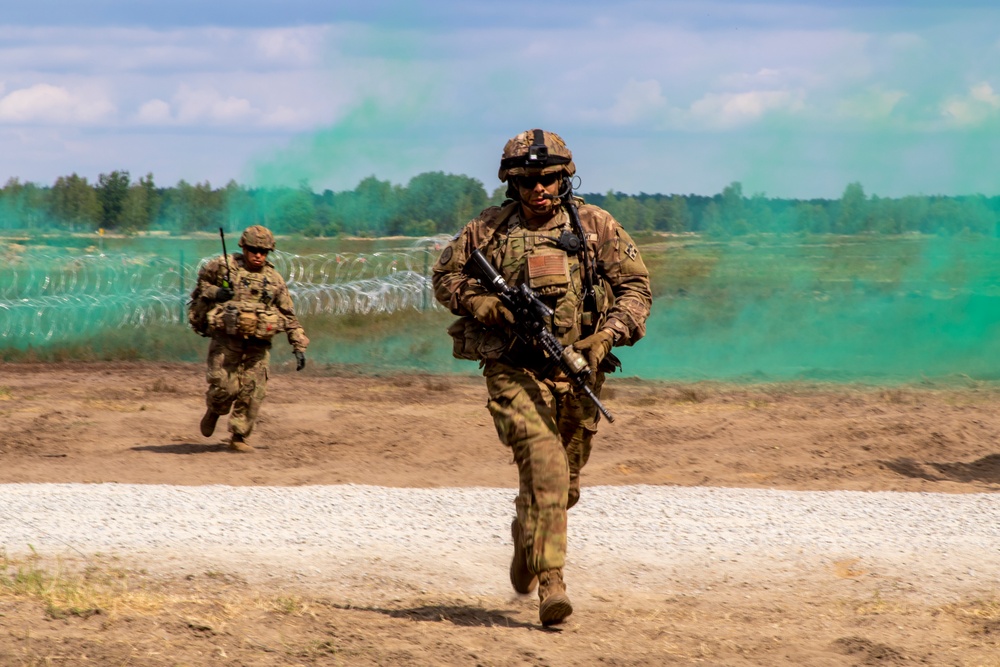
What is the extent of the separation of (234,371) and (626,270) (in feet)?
20.5

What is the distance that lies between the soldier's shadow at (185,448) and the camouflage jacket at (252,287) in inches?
54.7

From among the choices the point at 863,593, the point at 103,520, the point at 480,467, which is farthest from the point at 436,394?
the point at 863,593

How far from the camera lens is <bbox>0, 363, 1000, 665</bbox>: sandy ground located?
4.97 m

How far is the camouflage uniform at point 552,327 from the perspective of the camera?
5484 mm

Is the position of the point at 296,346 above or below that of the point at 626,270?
below

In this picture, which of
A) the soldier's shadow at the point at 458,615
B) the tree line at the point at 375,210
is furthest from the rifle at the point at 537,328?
the tree line at the point at 375,210

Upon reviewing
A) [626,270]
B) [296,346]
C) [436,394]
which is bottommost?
[436,394]

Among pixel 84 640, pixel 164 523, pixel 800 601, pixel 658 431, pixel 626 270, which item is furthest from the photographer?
pixel 658 431

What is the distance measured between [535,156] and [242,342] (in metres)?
6.22

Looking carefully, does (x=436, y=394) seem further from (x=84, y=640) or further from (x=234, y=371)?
(x=84, y=640)

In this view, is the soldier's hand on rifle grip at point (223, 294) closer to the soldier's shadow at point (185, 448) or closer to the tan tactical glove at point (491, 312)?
the soldier's shadow at point (185, 448)

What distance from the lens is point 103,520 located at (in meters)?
7.86

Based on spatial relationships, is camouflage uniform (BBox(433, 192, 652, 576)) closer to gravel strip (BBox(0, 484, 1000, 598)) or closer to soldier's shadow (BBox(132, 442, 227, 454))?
gravel strip (BBox(0, 484, 1000, 598))

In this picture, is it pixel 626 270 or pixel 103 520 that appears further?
pixel 103 520
